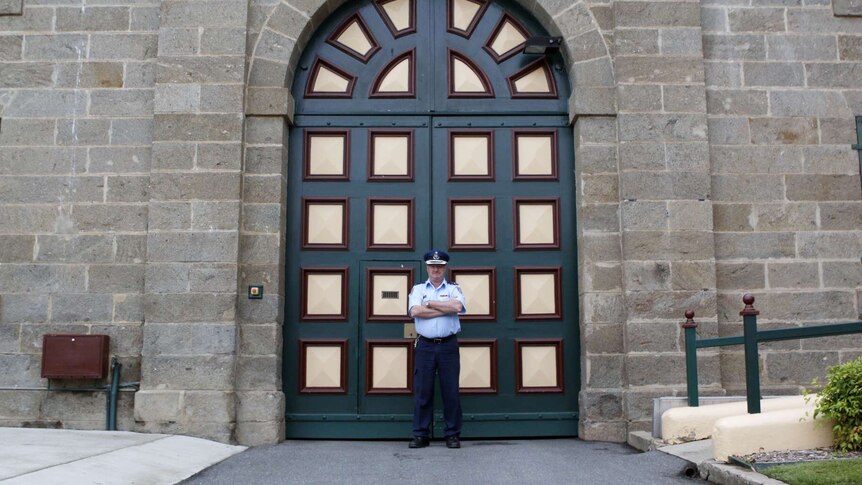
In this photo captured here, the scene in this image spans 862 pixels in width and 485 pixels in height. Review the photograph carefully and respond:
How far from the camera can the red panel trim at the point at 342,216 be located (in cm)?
911

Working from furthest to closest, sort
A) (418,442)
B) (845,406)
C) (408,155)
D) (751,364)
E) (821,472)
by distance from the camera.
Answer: (408,155), (418,442), (751,364), (845,406), (821,472)

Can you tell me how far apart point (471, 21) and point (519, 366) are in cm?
385

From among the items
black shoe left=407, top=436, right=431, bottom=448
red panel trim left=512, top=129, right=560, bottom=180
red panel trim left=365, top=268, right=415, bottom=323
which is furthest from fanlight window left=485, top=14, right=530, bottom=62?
black shoe left=407, top=436, right=431, bottom=448

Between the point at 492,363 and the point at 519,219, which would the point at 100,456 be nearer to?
the point at 492,363

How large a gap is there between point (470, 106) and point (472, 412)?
3300 mm

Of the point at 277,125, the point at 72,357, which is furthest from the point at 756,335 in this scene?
the point at 72,357

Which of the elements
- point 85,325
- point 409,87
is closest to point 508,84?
point 409,87

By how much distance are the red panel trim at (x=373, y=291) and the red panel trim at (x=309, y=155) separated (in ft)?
3.52

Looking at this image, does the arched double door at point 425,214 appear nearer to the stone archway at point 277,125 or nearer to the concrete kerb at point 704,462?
the stone archway at point 277,125

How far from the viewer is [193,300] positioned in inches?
337

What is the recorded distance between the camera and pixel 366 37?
9.57 metres

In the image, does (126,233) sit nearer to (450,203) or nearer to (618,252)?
(450,203)

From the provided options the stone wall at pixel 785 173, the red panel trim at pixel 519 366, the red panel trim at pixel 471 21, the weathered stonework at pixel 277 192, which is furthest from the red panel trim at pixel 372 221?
the stone wall at pixel 785 173

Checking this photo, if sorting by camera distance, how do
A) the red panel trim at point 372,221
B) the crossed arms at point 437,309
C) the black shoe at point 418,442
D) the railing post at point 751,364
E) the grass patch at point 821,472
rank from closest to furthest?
the grass patch at point 821,472, the railing post at point 751,364, the crossed arms at point 437,309, the black shoe at point 418,442, the red panel trim at point 372,221
